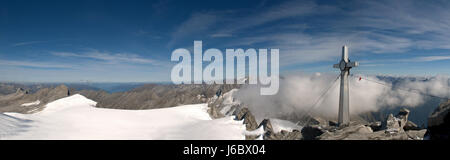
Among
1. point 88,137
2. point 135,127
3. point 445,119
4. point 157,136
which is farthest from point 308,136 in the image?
point 88,137

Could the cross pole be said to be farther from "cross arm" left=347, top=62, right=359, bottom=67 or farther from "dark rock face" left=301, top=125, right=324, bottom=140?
"dark rock face" left=301, top=125, right=324, bottom=140

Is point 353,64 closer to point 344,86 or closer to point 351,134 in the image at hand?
point 344,86

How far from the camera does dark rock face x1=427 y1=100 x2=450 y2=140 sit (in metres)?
14.4

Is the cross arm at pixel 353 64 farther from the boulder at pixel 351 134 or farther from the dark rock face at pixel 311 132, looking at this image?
the boulder at pixel 351 134

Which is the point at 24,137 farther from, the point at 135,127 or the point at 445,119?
the point at 445,119

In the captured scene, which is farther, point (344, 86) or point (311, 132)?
point (344, 86)

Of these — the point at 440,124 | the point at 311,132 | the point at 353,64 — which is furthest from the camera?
the point at 353,64

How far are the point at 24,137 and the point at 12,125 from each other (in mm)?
3215

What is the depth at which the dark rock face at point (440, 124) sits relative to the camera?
47.3ft

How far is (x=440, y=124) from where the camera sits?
591 inches

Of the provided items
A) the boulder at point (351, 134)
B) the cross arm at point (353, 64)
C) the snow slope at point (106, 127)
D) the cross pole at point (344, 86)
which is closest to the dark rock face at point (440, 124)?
the boulder at point (351, 134)

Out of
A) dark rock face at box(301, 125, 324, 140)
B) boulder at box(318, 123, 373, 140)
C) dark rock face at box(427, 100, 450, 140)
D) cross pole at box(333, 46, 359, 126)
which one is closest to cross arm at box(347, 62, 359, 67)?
cross pole at box(333, 46, 359, 126)

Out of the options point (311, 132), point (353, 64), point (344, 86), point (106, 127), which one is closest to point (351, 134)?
point (311, 132)

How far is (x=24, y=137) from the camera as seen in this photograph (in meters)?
14.6
